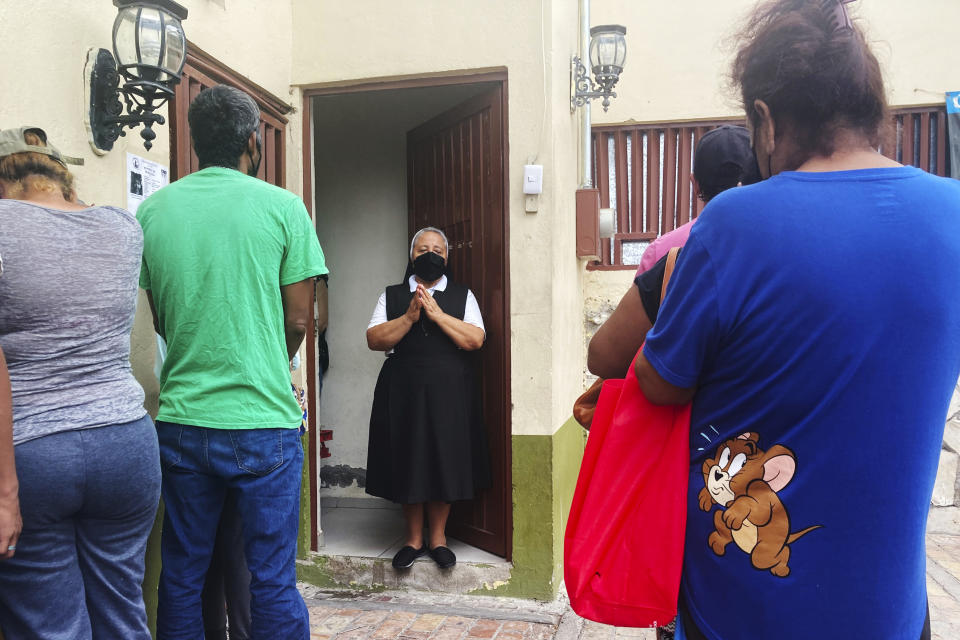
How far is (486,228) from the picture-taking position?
4.35 metres

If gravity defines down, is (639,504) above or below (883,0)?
below

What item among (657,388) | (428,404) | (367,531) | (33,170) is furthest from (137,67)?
(367,531)

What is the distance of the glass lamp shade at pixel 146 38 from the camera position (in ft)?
8.39

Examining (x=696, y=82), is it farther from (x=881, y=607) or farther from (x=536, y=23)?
(x=881, y=607)

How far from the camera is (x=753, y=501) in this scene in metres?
1.26

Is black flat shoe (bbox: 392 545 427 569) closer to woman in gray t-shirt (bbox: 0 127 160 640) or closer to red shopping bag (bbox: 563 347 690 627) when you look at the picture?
woman in gray t-shirt (bbox: 0 127 160 640)

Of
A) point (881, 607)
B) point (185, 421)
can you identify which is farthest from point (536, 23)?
point (881, 607)

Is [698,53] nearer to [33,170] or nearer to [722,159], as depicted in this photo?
[722,159]

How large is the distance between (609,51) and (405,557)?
3.53m

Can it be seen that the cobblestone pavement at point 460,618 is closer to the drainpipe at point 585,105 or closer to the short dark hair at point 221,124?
the short dark hair at point 221,124

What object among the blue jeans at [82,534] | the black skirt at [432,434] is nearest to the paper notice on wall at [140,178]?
the blue jeans at [82,534]

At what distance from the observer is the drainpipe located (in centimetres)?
514

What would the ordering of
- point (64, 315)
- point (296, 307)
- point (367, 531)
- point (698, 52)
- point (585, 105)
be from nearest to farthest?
point (64, 315)
point (296, 307)
point (367, 531)
point (585, 105)
point (698, 52)

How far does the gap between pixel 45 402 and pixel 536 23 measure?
3057 mm
